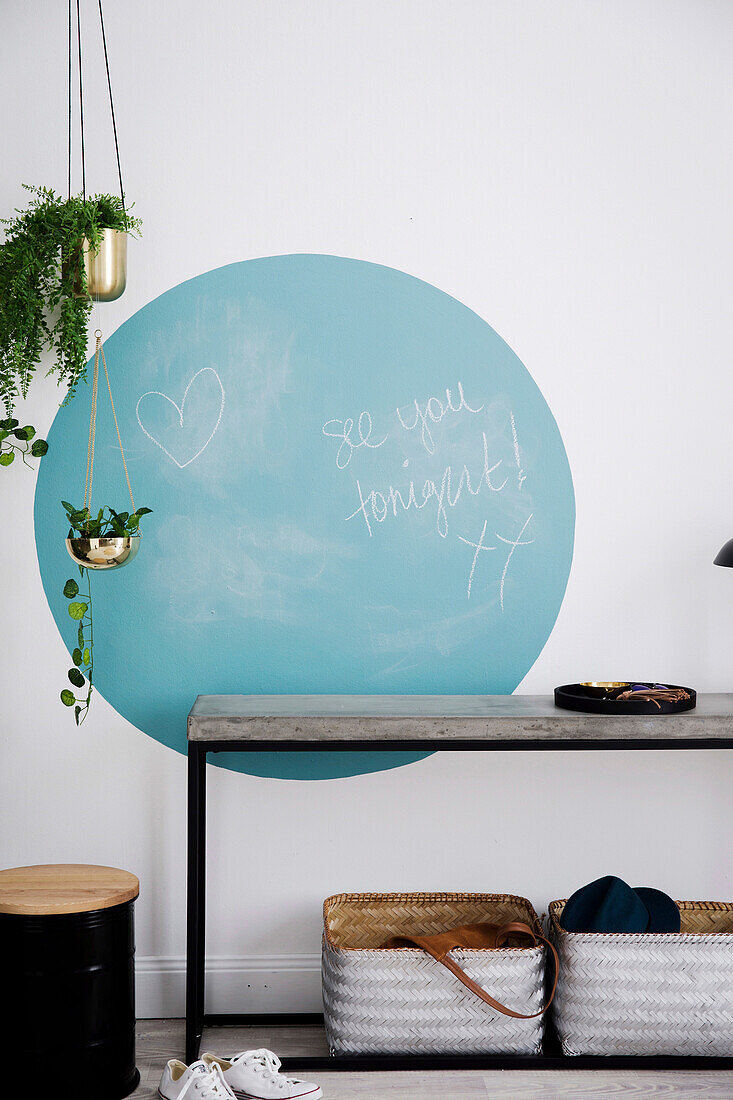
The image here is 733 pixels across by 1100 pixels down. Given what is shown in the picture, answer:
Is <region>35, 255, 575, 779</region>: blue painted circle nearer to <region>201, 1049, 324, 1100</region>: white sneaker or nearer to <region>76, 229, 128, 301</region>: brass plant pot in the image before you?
<region>76, 229, 128, 301</region>: brass plant pot

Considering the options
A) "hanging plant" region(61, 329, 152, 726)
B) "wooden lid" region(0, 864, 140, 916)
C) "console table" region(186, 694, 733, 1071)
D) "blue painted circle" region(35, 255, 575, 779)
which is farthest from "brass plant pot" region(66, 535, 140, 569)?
"wooden lid" region(0, 864, 140, 916)

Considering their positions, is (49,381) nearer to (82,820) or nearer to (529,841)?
(82,820)

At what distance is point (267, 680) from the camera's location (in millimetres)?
2559

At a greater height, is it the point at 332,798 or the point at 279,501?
the point at 279,501

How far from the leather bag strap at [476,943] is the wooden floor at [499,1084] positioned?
0.14 metres

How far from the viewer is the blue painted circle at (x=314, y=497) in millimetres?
2537

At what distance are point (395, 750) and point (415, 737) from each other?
0.06m

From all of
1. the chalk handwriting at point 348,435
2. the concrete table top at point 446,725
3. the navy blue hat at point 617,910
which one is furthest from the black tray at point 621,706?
the chalk handwriting at point 348,435

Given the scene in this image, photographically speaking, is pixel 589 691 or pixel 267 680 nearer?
pixel 589 691

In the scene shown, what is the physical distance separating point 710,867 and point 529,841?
1.67 ft

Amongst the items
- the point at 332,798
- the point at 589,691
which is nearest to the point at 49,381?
the point at 332,798

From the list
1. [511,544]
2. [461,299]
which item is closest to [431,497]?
[511,544]

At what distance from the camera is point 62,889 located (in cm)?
213

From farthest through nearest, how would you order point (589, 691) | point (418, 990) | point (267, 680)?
point (267, 680)
point (589, 691)
point (418, 990)
